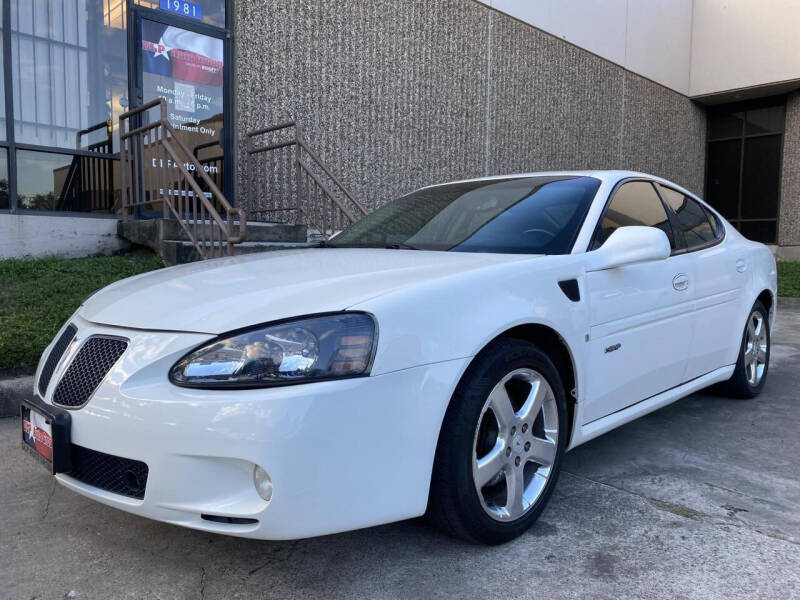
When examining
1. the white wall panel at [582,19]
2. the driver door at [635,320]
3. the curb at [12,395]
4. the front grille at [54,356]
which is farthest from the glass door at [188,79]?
the driver door at [635,320]

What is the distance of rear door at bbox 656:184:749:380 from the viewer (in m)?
3.46

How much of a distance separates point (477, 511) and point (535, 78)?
11147mm

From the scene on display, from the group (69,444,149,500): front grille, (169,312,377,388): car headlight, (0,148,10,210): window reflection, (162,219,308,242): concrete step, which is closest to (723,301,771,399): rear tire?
(169,312,377,388): car headlight

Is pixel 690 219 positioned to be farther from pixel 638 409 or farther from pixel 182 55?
pixel 182 55

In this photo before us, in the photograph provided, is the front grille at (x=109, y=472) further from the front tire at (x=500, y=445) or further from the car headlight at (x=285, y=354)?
the front tire at (x=500, y=445)

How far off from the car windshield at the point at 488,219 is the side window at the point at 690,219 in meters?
0.76

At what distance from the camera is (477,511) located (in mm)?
2158

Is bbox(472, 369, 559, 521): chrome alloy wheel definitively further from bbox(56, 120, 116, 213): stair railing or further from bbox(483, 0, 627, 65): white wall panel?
bbox(483, 0, 627, 65): white wall panel

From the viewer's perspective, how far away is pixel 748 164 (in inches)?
651

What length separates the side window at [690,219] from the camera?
3.63 m

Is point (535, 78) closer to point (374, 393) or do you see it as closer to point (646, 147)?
point (646, 147)

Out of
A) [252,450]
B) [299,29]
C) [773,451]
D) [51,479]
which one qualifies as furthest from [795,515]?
[299,29]

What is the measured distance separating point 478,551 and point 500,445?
0.37 m

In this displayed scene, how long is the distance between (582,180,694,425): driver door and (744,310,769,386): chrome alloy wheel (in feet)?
3.51
